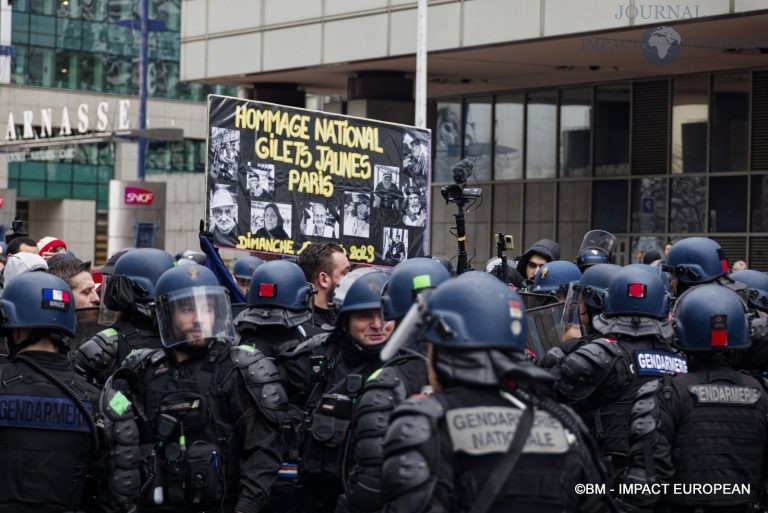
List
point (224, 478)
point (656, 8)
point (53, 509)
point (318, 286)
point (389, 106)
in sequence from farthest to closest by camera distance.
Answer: point (389, 106), point (656, 8), point (318, 286), point (224, 478), point (53, 509)

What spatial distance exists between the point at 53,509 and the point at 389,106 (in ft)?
67.5

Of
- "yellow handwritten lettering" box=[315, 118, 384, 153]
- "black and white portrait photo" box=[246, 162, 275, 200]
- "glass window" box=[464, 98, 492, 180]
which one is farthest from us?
"glass window" box=[464, 98, 492, 180]

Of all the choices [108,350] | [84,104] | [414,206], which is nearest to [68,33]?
[84,104]

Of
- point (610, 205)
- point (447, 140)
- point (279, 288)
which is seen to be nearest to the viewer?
point (279, 288)

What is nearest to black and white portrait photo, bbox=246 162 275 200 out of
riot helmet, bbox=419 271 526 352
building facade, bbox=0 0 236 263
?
riot helmet, bbox=419 271 526 352

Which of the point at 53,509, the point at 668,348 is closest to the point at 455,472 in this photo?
the point at 53,509

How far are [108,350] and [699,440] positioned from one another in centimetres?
313

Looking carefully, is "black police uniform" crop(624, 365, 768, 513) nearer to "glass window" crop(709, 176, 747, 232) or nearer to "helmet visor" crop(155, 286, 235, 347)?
"helmet visor" crop(155, 286, 235, 347)

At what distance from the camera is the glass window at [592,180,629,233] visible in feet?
83.0

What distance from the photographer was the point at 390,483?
3.83 meters

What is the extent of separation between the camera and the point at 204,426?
6062 millimetres

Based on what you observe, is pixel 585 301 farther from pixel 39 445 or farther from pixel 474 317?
pixel 474 317

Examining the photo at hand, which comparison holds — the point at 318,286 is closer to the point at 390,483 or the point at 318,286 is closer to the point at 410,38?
the point at 390,483

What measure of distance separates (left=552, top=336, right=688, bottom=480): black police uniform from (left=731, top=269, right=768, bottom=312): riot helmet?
69.0 inches
